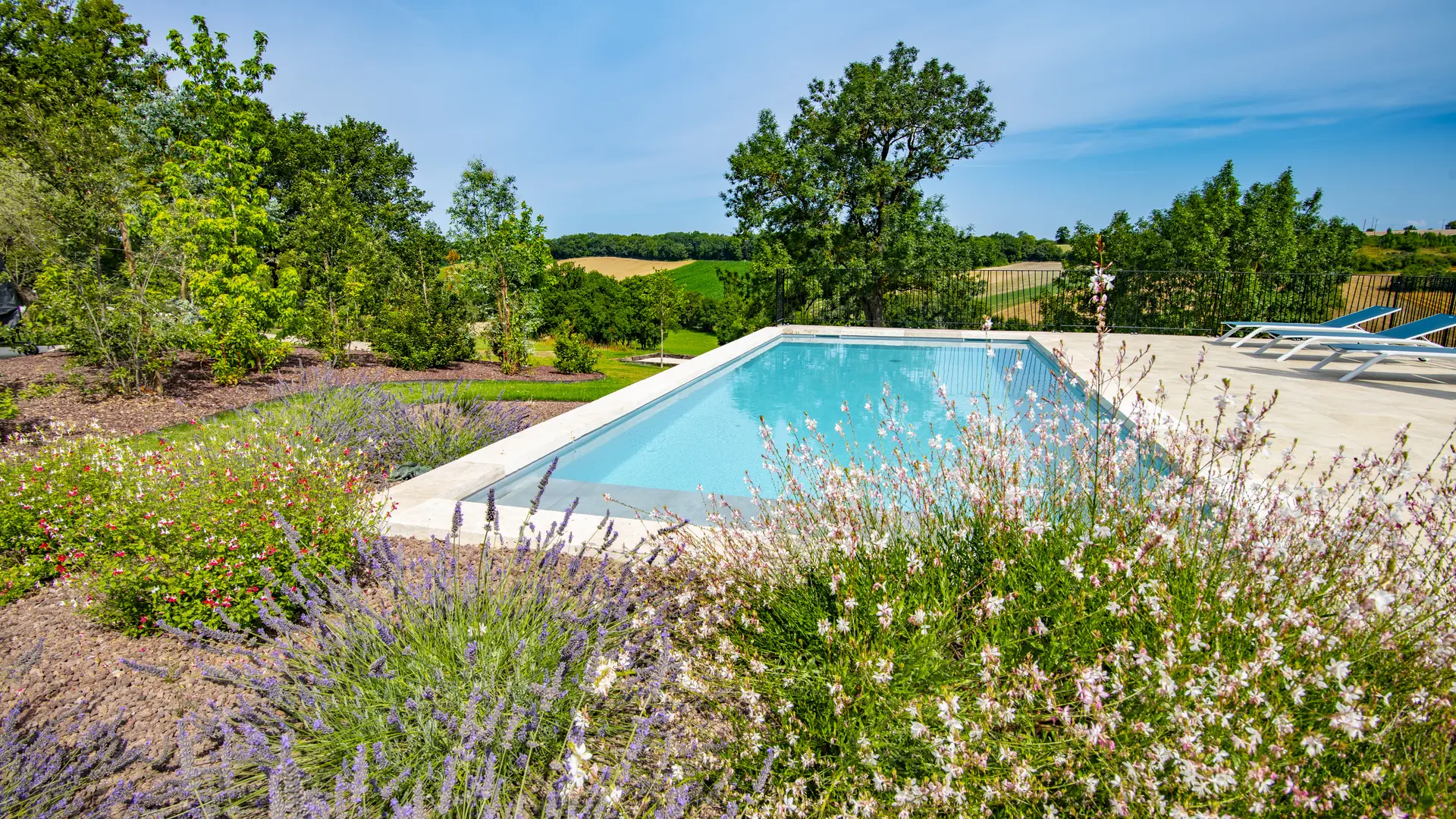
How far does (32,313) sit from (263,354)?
2.96 m

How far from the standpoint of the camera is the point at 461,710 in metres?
1.88

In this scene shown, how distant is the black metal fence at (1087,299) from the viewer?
48.1 ft

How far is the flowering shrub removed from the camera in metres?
2.77

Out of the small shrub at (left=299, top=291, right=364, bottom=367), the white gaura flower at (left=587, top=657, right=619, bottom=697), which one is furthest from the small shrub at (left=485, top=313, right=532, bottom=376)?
the white gaura flower at (left=587, top=657, right=619, bottom=697)

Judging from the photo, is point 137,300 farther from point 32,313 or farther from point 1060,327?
point 1060,327

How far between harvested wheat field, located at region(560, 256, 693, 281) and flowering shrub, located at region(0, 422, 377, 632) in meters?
38.4

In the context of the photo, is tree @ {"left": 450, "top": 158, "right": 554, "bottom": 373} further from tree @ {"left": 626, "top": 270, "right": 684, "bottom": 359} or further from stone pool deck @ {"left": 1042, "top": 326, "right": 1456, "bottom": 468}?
stone pool deck @ {"left": 1042, "top": 326, "right": 1456, "bottom": 468}

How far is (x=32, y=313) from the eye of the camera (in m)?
7.59

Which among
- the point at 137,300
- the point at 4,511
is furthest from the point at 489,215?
the point at 4,511

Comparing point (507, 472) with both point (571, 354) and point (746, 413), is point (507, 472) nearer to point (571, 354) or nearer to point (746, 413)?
point (746, 413)

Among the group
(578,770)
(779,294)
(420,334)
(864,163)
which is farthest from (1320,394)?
(420,334)

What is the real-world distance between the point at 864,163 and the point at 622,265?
31.8 meters

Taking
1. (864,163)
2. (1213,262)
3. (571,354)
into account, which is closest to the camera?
(571,354)

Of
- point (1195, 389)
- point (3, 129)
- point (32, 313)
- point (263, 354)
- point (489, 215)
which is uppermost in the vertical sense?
point (3, 129)
